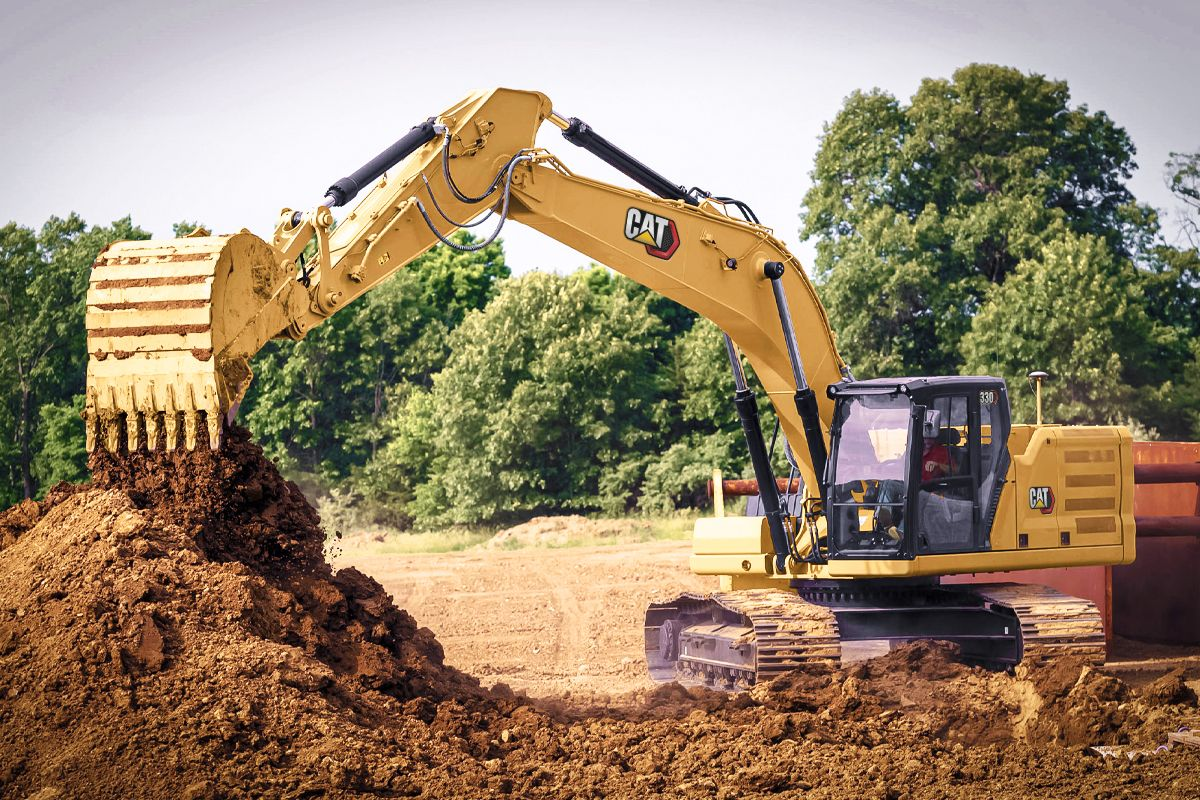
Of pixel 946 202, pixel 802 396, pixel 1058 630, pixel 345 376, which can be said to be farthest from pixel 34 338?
pixel 1058 630

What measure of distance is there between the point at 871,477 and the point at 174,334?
5565 millimetres

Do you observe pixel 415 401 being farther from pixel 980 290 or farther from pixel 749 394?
pixel 749 394

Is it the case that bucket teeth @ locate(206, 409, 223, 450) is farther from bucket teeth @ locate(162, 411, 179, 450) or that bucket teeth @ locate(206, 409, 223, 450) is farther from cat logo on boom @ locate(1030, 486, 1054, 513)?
cat logo on boom @ locate(1030, 486, 1054, 513)

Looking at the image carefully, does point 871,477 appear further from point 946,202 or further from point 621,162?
point 946,202

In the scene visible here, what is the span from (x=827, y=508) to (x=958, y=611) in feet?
4.96

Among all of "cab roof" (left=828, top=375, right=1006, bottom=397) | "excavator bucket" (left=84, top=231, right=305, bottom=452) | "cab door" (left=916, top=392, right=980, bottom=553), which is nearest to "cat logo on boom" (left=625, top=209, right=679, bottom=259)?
"cab roof" (left=828, top=375, right=1006, bottom=397)

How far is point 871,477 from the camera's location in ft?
36.6

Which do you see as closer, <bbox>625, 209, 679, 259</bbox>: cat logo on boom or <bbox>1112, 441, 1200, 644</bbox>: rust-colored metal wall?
<bbox>625, 209, 679, 259</bbox>: cat logo on boom

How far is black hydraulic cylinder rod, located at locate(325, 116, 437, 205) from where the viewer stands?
945cm

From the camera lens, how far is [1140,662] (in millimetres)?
13680

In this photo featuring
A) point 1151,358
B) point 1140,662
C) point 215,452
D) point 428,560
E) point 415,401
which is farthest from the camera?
point 415,401

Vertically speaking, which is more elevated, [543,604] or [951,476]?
[951,476]

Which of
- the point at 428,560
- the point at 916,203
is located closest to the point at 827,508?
the point at 428,560

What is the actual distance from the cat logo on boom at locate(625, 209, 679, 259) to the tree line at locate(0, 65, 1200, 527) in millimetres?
23825
